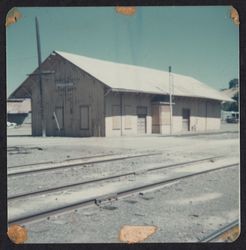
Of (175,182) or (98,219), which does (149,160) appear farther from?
(98,219)

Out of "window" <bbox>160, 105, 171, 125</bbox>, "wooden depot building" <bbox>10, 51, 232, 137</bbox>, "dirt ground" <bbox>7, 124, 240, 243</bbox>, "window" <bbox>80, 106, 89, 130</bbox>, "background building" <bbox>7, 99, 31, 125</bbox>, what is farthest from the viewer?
"background building" <bbox>7, 99, 31, 125</bbox>

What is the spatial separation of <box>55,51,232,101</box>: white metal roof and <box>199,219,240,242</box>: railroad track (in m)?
17.6

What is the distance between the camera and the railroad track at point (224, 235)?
4.12 m

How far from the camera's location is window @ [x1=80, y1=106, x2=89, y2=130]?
2439 centimetres

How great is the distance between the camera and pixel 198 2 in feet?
11.0

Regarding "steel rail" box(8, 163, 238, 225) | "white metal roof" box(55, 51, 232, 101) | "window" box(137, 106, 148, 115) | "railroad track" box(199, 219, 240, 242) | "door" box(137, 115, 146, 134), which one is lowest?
"railroad track" box(199, 219, 240, 242)

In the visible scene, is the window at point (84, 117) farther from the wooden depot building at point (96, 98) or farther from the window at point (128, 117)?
the window at point (128, 117)

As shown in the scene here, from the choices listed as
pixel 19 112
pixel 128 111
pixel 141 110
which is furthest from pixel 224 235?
pixel 19 112

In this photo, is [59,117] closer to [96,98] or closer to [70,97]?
[70,97]

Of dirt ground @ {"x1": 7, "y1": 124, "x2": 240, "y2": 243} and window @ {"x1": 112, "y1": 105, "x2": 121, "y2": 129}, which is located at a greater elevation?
window @ {"x1": 112, "y1": 105, "x2": 121, "y2": 129}

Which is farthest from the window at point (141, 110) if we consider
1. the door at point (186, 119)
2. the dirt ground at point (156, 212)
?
the dirt ground at point (156, 212)

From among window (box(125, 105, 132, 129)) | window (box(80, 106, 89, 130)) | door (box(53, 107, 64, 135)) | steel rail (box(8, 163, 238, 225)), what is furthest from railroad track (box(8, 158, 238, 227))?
door (box(53, 107, 64, 135))

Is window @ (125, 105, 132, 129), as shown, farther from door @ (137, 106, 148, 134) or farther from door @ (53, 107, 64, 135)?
door @ (53, 107, 64, 135)

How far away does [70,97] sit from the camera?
24938mm
